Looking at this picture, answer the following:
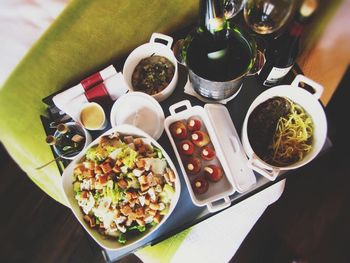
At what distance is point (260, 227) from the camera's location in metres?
1.56

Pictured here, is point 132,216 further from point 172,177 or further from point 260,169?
point 260,169

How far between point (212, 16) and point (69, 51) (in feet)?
1.55

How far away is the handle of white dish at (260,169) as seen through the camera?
87cm

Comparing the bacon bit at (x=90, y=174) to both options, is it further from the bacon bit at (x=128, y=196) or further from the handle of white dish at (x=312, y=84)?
the handle of white dish at (x=312, y=84)

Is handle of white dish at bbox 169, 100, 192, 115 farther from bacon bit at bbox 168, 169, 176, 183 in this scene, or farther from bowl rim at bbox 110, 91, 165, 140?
bacon bit at bbox 168, 169, 176, 183

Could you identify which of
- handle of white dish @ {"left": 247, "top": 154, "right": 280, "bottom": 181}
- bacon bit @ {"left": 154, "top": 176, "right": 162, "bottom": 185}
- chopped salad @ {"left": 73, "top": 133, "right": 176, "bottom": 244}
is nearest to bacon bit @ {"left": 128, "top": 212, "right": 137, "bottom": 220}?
chopped salad @ {"left": 73, "top": 133, "right": 176, "bottom": 244}

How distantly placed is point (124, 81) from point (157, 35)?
172mm

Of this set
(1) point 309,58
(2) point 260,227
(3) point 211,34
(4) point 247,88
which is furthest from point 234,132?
(2) point 260,227

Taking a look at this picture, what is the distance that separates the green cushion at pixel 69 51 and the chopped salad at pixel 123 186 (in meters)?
0.21

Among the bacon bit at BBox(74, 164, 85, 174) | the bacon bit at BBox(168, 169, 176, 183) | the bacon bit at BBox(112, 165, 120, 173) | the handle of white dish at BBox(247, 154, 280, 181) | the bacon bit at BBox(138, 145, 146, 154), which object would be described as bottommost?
the handle of white dish at BBox(247, 154, 280, 181)

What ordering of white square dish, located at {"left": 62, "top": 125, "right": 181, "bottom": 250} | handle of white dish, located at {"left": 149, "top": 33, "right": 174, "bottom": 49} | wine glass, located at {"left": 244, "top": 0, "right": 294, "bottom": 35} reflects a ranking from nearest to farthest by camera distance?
wine glass, located at {"left": 244, "top": 0, "right": 294, "bottom": 35}, white square dish, located at {"left": 62, "top": 125, "right": 181, "bottom": 250}, handle of white dish, located at {"left": 149, "top": 33, "right": 174, "bottom": 49}

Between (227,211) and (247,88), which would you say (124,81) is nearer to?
(247,88)

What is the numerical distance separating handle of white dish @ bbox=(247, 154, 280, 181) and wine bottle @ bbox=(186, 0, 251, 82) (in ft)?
0.75

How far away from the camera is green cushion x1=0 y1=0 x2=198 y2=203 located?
3.43ft
